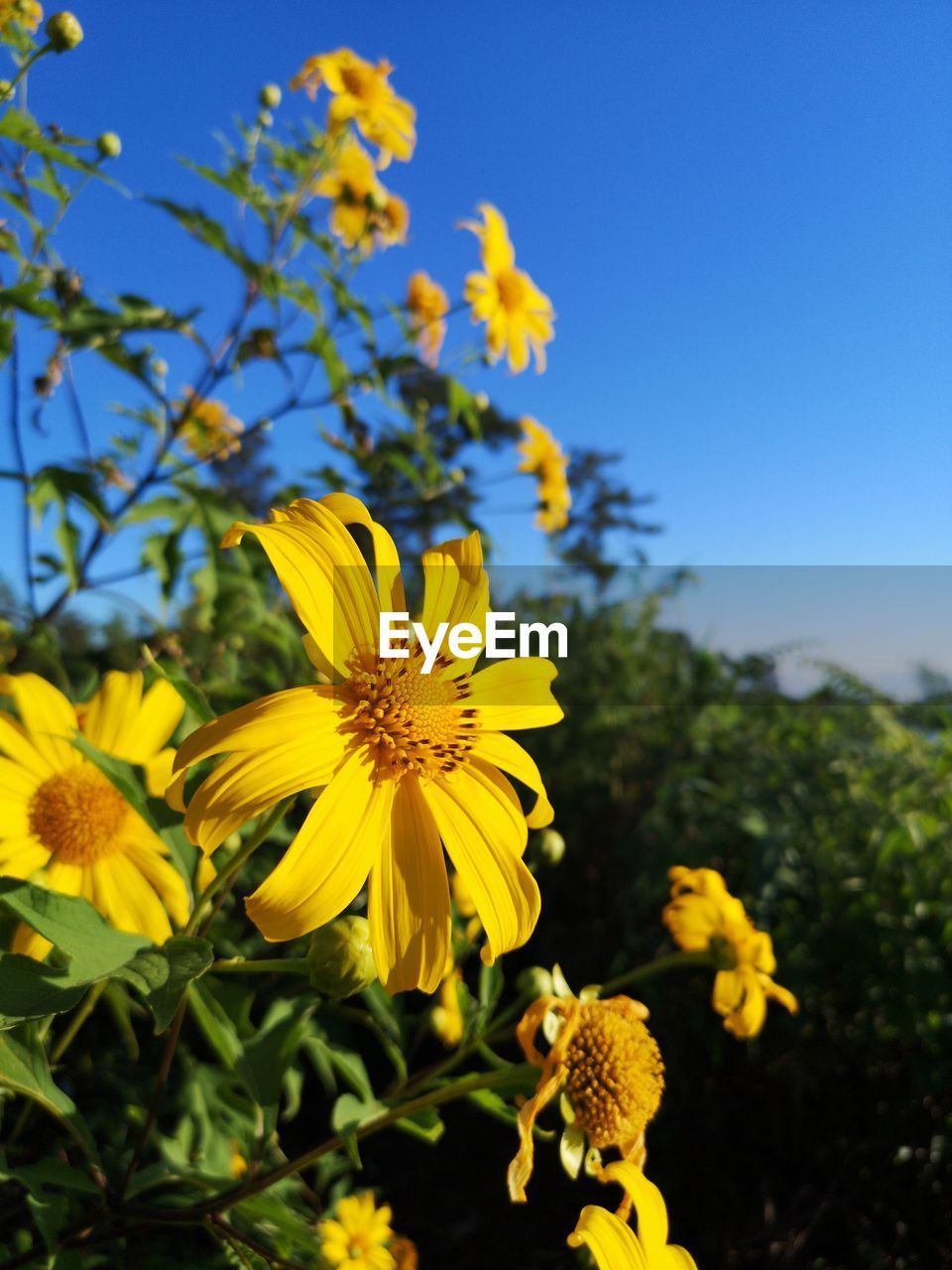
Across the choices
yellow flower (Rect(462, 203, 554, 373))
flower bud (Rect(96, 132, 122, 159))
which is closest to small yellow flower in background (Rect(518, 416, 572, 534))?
yellow flower (Rect(462, 203, 554, 373))

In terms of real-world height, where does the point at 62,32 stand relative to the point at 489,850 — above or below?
above

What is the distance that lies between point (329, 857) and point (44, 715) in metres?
0.64

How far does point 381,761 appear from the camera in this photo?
0.91 metres

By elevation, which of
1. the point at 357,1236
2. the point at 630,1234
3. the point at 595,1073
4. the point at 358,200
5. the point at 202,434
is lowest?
the point at 357,1236

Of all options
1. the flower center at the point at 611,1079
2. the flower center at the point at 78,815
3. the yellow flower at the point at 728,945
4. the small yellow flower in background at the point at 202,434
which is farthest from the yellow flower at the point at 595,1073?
the small yellow flower in background at the point at 202,434

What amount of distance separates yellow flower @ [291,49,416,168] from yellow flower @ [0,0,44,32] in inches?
27.8

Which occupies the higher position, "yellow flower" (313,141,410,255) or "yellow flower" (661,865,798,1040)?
"yellow flower" (313,141,410,255)

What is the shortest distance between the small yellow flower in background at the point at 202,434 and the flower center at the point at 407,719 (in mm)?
1488

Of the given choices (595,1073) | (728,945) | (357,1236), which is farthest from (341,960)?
(357,1236)

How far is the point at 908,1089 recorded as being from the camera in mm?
2381

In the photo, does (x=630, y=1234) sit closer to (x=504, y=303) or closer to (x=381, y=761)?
(x=381, y=761)

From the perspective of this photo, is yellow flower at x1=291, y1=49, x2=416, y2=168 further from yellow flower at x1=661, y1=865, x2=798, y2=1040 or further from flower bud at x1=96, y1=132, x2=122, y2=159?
yellow flower at x1=661, y1=865, x2=798, y2=1040

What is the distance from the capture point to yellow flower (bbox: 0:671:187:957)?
1.18 metres

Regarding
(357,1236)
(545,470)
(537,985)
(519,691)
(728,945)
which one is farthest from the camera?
(545,470)
